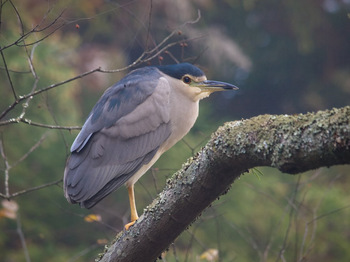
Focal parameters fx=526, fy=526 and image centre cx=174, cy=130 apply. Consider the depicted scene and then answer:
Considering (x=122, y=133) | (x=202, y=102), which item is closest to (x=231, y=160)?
(x=122, y=133)

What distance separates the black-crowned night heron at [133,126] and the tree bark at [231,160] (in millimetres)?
593

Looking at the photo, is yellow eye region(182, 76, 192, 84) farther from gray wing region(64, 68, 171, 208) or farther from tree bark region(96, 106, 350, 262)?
tree bark region(96, 106, 350, 262)

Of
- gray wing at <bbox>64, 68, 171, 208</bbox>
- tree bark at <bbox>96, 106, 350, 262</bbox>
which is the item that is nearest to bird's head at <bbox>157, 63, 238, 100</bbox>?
gray wing at <bbox>64, 68, 171, 208</bbox>

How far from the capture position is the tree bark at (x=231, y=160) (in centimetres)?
158

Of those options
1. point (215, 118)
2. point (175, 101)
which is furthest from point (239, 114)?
point (175, 101)

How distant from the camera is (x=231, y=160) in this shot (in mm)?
1916

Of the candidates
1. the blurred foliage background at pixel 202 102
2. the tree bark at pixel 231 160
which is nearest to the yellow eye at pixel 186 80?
the blurred foliage background at pixel 202 102

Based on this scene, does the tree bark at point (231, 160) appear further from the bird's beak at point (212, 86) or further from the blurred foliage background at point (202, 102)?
the bird's beak at point (212, 86)

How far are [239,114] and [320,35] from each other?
1823 millimetres

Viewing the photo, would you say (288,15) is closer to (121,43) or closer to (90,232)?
(121,43)

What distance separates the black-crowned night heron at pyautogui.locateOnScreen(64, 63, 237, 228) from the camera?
2.91 metres

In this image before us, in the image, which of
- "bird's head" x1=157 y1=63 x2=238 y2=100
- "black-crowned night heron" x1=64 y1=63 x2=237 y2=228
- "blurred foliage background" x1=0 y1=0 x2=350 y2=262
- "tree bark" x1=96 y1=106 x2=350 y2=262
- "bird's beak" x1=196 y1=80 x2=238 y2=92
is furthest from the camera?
"blurred foliage background" x1=0 y1=0 x2=350 y2=262

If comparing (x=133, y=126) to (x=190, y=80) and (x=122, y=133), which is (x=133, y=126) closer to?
(x=122, y=133)

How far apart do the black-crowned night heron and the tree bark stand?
0.59 m
